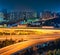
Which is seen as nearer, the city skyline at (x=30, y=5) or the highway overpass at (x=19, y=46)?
the highway overpass at (x=19, y=46)

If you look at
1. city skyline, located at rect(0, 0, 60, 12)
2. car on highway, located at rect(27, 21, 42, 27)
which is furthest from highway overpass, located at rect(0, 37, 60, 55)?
city skyline, located at rect(0, 0, 60, 12)

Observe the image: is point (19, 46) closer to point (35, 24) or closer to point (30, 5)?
point (35, 24)

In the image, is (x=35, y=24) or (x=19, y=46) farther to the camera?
(x=35, y=24)

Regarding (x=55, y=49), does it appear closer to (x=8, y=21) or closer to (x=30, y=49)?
(x=30, y=49)

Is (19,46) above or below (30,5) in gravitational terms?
below

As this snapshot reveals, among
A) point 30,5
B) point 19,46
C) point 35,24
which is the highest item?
point 30,5

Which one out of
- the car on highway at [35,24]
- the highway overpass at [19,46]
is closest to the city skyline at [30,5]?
the car on highway at [35,24]

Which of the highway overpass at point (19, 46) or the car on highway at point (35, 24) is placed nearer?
the highway overpass at point (19, 46)

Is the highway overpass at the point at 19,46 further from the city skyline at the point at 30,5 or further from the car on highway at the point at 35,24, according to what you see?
the city skyline at the point at 30,5

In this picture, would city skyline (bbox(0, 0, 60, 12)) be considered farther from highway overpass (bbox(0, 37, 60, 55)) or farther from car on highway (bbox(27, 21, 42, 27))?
highway overpass (bbox(0, 37, 60, 55))

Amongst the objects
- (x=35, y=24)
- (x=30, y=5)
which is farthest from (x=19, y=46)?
(x=30, y=5)

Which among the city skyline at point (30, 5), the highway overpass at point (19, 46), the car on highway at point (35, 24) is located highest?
the city skyline at point (30, 5)

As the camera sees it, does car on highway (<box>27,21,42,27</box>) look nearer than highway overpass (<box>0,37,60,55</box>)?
No

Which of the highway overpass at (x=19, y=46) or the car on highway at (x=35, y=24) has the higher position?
the car on highway at (x=35, y=24)
